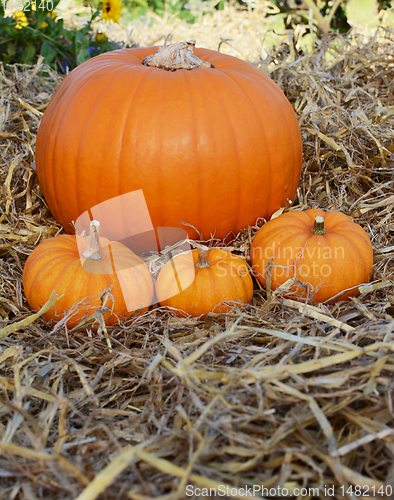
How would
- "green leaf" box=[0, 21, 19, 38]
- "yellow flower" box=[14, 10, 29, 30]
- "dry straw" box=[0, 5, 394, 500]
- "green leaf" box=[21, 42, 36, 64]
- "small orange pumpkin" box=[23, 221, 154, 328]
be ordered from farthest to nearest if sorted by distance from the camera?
"green leaf" box=[21, 42, 36, 64]
"yellow flower" box=[14, 10, 29, 30]
"green leaf" box=[0, 21, 19, 38]
"small orange pumpkin" box=[23, 221, 154, 328]
"dry straw" box=[0, 5, 394, 500]

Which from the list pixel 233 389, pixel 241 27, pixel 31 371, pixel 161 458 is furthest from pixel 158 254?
pixel 241 27

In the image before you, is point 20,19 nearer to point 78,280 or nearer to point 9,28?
point 9,28

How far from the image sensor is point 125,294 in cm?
203

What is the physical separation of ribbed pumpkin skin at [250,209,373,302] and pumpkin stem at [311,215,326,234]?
0.09 ft

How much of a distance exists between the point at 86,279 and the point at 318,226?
1.12 metres

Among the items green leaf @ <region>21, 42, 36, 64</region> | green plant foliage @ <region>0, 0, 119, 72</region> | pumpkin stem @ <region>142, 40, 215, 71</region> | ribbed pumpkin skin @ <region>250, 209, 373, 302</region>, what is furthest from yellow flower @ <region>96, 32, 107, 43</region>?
ribbed pumpkin skin @ <region>250, 209, 373, 302</region>

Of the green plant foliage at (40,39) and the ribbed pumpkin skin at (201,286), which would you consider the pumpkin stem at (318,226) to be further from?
the green plant foliage at (40,39)

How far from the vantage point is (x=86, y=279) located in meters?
1.98

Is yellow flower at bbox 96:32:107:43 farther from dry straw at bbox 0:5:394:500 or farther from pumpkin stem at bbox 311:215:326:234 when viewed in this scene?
pumpkin stem at bbox 311:215:326:234

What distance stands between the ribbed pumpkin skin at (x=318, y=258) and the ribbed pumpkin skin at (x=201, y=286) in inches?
6.9

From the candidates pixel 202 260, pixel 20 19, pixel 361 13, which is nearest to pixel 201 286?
pixel 202 260

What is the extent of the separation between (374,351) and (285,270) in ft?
2.10

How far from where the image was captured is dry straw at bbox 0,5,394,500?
48.6 inches

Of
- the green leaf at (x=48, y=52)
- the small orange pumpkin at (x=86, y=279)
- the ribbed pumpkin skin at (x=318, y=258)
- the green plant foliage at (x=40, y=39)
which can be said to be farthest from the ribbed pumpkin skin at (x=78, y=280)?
the green leaf at (x=48, y=52)
